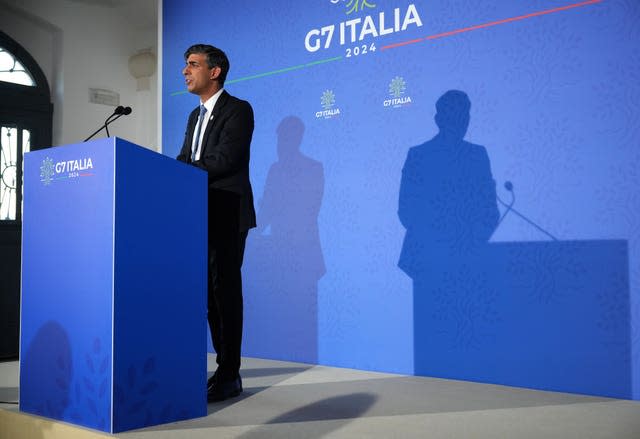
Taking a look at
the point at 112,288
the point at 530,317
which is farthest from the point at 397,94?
the point at 112,288

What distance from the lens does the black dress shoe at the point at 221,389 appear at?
2.32 meters

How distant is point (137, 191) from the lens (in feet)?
6.13

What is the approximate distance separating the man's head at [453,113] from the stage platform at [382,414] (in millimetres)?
1188

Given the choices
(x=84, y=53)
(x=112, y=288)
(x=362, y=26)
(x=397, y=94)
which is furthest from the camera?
(x=84, y=53)

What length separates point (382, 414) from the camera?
2127 millimetres

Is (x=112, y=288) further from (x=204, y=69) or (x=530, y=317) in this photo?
(x=530, y=317)

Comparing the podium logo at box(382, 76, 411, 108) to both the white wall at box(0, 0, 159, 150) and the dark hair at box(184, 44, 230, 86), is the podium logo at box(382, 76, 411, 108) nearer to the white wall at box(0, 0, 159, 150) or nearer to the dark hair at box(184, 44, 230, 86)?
the dark hair at box(184, 44, 230, 86)

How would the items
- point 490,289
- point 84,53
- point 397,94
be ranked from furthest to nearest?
point 84,53
point 397,94
point 490,289

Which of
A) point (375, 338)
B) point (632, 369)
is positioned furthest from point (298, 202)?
point (632, 369)

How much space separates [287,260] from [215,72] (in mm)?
1358

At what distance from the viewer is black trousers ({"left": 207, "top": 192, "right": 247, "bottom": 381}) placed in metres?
2.35

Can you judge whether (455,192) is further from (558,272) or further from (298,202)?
(298,202)

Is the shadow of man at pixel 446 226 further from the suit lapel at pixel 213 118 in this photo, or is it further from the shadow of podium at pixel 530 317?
the suit lapel at pixel 213 118

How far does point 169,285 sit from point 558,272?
1.65 metres
